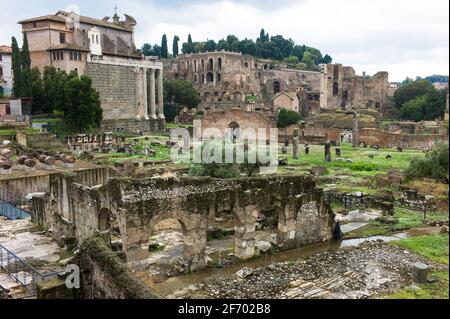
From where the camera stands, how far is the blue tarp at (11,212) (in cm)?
2221

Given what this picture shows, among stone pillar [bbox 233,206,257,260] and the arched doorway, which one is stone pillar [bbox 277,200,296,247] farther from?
the arched doorway

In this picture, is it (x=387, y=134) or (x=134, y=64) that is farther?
(x=134, y=64)

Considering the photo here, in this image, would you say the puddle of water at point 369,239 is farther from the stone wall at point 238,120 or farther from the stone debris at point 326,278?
the stone wall at point 238,120

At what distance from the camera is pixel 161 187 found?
15867mm

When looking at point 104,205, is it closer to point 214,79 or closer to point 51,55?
point 51,55

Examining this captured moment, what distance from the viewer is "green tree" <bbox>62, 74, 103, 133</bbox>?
46.7 m

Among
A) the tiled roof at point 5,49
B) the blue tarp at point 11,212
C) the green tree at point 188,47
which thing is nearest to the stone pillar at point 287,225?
the blue tarp at point 11,212

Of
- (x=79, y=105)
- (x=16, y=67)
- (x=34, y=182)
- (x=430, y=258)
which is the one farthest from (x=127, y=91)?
(x=430, y=258)

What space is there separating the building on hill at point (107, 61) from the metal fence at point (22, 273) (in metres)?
44.0

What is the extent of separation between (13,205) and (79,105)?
2484cm

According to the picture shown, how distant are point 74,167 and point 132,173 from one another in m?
4.77

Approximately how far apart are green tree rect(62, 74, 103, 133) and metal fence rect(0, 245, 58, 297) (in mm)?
32988
